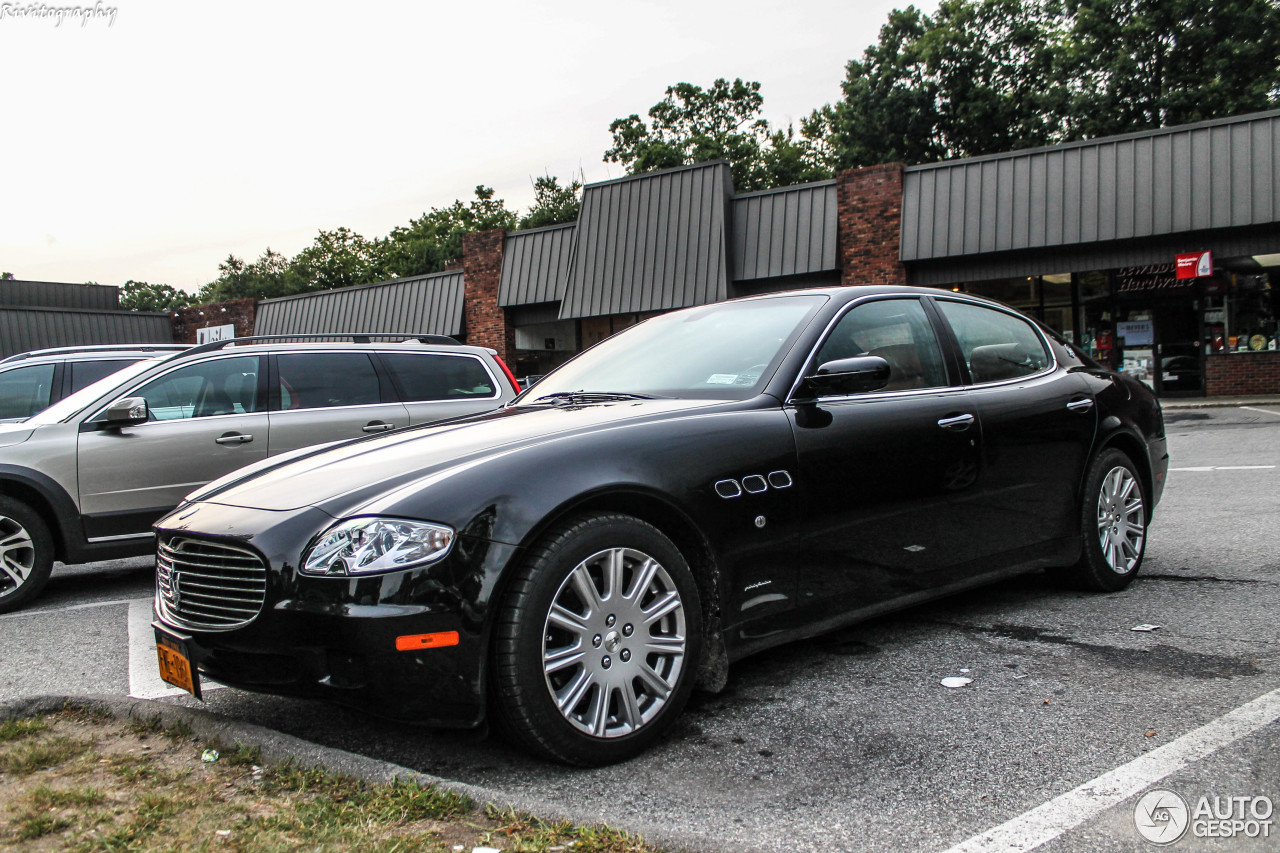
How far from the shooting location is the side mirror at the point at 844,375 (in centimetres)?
375

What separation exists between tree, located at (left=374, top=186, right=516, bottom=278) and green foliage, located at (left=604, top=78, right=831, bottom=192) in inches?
534

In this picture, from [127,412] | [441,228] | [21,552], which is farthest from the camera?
[441,228]

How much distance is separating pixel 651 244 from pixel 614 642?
20.6m

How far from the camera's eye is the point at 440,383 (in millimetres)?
7598

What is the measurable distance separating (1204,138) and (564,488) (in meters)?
19.0

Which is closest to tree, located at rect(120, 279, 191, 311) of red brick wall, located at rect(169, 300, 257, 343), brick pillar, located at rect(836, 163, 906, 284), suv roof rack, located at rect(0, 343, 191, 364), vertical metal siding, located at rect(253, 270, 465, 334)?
red brick wall, located at rect(169, 300, 257, 343)

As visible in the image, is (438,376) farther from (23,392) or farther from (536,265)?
(536,265)

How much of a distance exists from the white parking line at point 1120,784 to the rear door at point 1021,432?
1.28 meters

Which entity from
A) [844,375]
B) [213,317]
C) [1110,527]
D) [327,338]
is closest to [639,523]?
[844,375]

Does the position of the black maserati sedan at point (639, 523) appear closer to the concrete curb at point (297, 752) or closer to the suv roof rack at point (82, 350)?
the concrete curb at point (297, 752)

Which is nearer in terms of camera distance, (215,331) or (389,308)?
(389,308)

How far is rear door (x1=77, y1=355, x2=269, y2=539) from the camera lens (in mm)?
6289

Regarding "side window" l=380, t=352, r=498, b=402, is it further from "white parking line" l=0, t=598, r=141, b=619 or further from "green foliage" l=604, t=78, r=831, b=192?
"green foliage" l=604, t=78, r=831, b=192

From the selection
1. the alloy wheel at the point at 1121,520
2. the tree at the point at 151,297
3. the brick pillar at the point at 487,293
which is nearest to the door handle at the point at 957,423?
the alloy wheel at the point at 1121,520
